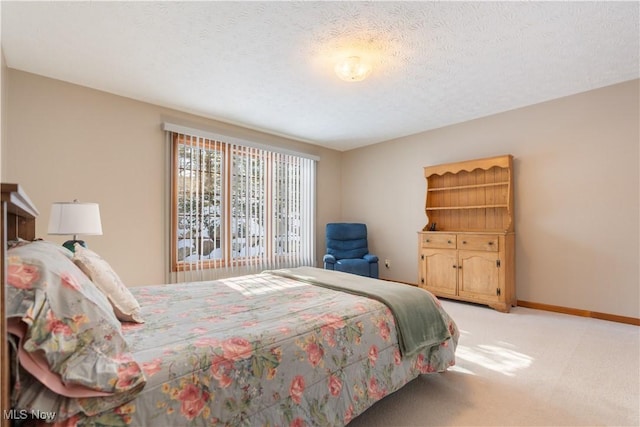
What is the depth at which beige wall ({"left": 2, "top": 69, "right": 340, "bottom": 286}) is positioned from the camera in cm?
297

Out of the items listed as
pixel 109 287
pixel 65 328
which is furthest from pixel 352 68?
pixel 65 328

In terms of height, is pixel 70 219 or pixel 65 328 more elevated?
pixel 70 219

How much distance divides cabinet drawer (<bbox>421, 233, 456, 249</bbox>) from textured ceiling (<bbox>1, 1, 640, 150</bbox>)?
66.7 inches

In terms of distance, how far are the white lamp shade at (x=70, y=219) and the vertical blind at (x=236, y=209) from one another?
1.36 m

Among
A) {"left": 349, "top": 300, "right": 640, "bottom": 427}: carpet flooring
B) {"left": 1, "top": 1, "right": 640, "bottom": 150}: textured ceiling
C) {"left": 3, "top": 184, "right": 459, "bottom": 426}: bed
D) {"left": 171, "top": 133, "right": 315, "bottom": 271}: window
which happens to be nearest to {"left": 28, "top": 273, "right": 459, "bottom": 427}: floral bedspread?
{"left": 3, "top": 184, "right": 459, "bottom": 426}: bed

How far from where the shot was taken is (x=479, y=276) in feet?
12.7

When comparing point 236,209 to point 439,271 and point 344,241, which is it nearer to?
point 344,241

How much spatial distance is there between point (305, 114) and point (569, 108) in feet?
10.3

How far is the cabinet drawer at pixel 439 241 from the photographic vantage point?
4.14 meters

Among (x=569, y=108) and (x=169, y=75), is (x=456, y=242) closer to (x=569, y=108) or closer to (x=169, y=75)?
(x=569, y=108)

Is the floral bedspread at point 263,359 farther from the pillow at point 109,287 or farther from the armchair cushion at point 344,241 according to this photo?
the armchair cushion at point 344,241

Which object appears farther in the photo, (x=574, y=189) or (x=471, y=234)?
(x=471, y=234)

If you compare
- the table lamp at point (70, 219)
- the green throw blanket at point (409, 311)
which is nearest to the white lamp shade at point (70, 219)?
the table lamp at point (70, 219)

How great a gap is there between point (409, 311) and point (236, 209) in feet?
10.3
